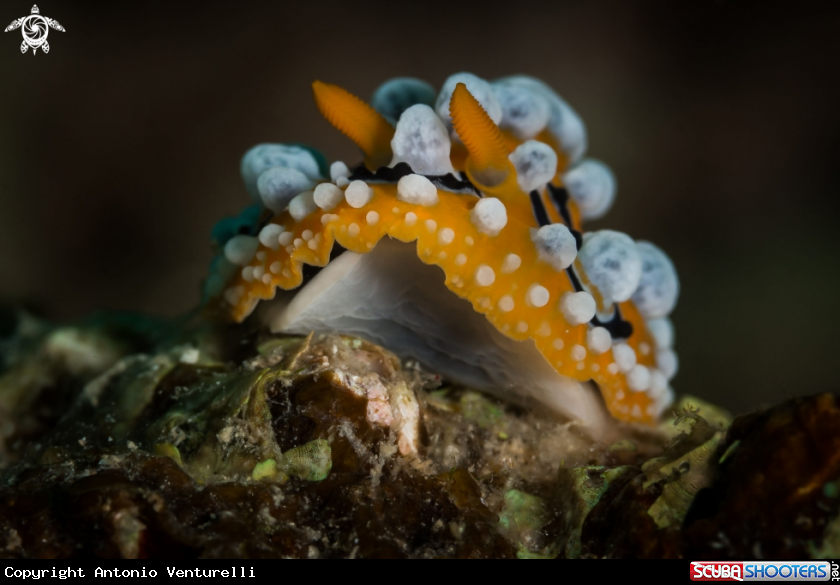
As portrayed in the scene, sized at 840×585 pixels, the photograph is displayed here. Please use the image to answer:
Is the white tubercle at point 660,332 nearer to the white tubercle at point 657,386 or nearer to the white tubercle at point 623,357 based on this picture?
the white tubercle at point 657,386

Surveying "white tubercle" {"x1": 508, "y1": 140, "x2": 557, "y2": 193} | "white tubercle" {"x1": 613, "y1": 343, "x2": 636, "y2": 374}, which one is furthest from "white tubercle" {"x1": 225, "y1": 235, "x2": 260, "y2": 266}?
"white tubercle" {"x1": 613, "y1": 343, "x2": 636, "y2": 374}

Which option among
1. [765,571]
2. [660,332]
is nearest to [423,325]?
[660,332]

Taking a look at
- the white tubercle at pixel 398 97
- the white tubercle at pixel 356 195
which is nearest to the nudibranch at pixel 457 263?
the white tubercle at pixel 356 195

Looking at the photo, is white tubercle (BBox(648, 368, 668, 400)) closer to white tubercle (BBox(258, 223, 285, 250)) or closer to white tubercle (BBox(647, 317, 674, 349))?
white tubercle (BBox(647, 317, 674, 349))

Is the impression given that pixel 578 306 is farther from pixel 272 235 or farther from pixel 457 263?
pixel 272 235

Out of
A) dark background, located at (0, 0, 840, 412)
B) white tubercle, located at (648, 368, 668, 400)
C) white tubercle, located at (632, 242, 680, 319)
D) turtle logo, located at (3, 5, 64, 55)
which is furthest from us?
dark background, located at (0, 0, 840, 412)
